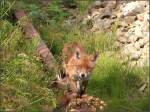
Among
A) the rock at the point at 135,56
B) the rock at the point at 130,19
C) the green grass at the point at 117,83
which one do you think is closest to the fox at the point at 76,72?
the green grass at the point at 117,83

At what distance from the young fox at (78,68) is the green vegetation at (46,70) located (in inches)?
8.1

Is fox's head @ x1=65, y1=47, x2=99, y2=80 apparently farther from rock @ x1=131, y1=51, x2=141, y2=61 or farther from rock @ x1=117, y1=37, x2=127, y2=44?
rock @ x1=117, y1=37, x2=127, y2=44

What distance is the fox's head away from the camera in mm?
7918

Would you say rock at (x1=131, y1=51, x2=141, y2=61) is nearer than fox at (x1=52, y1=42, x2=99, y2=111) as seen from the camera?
No

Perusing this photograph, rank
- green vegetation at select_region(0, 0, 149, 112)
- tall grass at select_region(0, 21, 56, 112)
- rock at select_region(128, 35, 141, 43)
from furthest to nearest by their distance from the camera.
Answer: rock at select_region(128, 35, 141, 43)
green vegetation at select_region(0, 0, 149, 112)
tall grass at select_region(0, 21, 56, 112)

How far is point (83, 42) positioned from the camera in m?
9.23

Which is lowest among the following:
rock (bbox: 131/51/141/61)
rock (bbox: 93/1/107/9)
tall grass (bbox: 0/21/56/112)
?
rock (bbox: 131/51/141/61)

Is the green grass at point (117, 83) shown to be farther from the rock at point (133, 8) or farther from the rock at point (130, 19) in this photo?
the rock at point (133, 8)

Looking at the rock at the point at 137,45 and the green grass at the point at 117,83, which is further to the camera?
the rock at the point at 137,45

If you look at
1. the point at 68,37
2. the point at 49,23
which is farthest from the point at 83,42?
the point at 49,23

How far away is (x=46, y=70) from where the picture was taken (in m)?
8.03

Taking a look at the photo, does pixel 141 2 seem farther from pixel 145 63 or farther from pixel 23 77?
pixel 23 77

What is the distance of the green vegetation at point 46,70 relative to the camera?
22.5ft

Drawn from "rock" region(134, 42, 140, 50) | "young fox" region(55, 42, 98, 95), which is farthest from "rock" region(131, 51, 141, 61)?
"young fox" region(55, 42, 98, 95)
